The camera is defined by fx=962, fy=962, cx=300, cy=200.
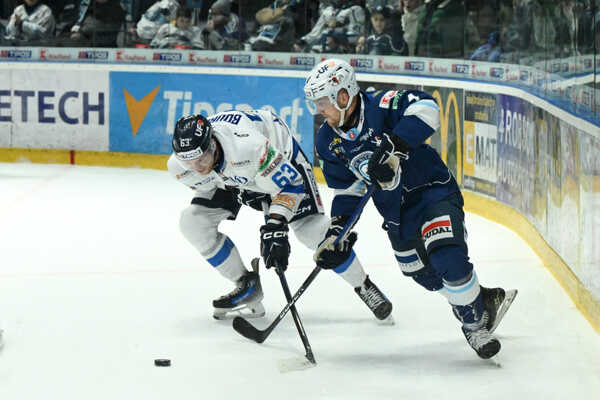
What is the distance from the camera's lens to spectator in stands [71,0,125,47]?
32.4 ft

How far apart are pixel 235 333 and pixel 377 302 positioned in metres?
0.67

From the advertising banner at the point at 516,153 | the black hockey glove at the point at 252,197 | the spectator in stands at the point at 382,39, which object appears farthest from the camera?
the spectator in stands at the point at 382,39

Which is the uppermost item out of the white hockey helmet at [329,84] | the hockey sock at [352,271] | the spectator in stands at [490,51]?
the spectator in stands at [490,51]

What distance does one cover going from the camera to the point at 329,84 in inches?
145

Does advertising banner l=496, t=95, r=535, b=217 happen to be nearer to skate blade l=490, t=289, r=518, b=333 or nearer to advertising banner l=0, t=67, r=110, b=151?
skate blade l=490, t=289, r=518, b=333

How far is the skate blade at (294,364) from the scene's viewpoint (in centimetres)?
380

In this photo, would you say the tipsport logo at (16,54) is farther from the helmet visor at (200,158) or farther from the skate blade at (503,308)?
the skate blade at (503,308)

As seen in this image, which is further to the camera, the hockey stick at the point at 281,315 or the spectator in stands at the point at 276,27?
the spectator in stands at the point at 276,27

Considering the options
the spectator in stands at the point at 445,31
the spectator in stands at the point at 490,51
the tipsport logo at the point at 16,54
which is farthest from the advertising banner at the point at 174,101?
the spectator in stands at the point at 490,51

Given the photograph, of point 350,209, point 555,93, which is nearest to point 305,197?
point 350,209

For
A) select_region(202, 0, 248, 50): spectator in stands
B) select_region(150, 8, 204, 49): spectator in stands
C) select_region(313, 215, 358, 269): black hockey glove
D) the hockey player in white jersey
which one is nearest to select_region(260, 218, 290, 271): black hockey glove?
the hockey player in white jersey

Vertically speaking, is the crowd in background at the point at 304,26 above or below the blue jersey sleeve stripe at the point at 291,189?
above

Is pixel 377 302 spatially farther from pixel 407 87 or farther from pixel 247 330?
pixel 407 87

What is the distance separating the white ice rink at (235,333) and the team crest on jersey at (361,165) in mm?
755
